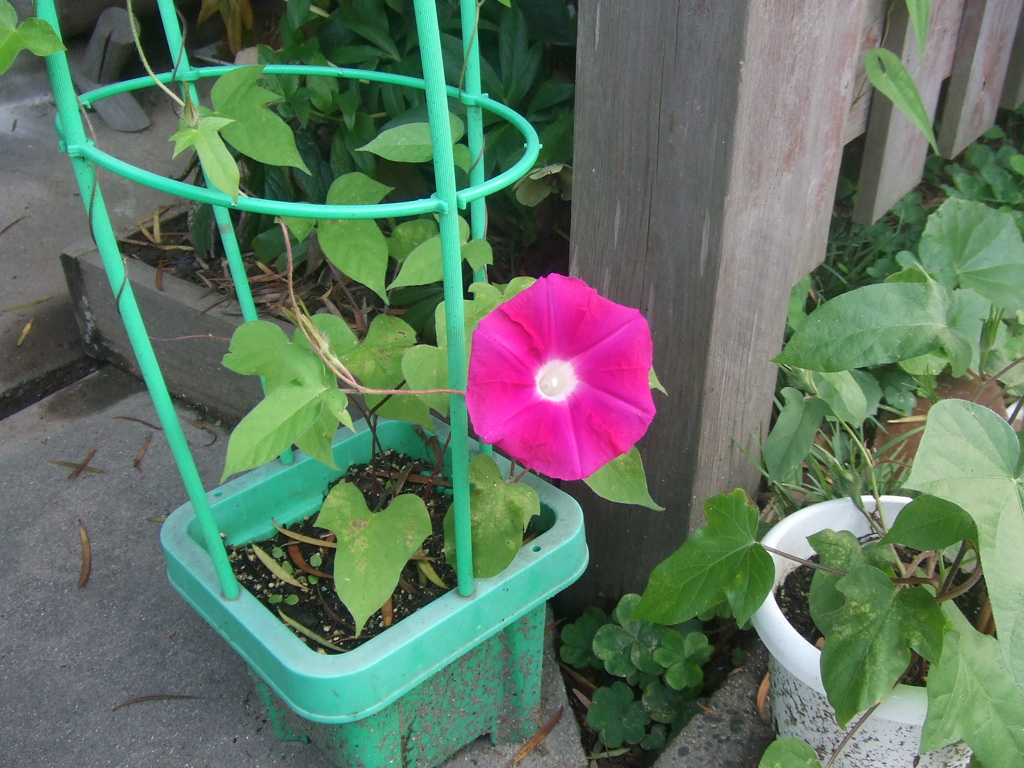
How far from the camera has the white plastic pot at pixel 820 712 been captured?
1.04 m

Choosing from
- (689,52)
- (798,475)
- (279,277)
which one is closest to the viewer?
(689,52)

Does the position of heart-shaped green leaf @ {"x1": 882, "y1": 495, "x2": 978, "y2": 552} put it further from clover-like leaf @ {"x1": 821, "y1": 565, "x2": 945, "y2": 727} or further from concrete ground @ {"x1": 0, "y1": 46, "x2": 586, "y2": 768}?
concrete ground @ {"x1": 0, "y1": 46, "x2": 586, "y2": 768}

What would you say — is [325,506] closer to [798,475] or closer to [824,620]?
[824,620]

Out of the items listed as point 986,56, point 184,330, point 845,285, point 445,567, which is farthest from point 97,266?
point 986,56

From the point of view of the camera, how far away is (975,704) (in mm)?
946

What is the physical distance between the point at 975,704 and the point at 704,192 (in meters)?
0.68

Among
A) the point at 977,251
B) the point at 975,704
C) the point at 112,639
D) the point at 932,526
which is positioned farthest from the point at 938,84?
the point at 112,639

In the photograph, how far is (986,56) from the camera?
178cm

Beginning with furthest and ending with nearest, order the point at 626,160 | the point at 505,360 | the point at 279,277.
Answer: the point at 279,277
the point at 626,160
the point at 505,360

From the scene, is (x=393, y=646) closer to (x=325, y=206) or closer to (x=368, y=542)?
(x=368, y=542)

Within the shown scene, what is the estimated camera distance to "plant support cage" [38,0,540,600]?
2.58 feet

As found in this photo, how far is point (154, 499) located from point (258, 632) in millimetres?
928

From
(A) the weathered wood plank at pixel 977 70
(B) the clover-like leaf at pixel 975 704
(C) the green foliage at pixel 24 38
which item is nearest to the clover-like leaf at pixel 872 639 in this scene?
(B) the clover-like leaf at pixel 975 704

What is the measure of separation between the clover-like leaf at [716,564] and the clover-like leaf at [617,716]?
0.42m
